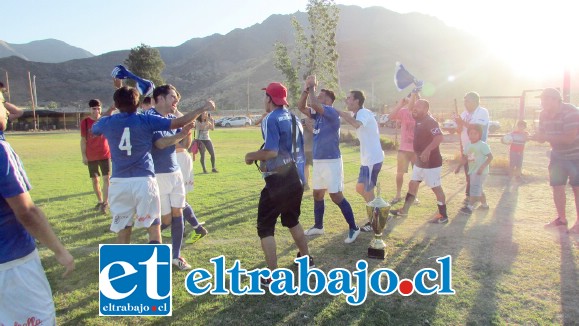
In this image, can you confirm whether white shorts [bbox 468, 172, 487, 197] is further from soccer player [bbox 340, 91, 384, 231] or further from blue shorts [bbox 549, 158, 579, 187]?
soccer player [bbox 340, 91, 384, 231]

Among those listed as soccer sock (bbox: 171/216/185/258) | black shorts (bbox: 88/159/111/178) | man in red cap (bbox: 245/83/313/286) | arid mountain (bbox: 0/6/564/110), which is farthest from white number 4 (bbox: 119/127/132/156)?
arid mountain (bbox: 0/6/564/110)

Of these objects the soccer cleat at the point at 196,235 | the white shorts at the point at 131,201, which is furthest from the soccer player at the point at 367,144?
the white shorts at the point at 131,201

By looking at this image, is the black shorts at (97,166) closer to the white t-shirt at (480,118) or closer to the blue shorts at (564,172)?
the white t-shirt at (480,118)

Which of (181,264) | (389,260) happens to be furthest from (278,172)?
(389,260)

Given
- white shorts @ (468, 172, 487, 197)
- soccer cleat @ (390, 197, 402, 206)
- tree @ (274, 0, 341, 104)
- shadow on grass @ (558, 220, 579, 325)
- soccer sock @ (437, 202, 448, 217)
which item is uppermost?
tree @ (274, 0, 341, 104)

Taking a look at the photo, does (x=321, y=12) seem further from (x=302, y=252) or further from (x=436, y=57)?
(x=436, y=57)

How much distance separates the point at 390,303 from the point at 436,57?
155228mm

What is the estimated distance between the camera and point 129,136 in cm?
398

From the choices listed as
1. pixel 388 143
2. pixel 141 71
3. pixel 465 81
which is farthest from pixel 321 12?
pixel 465 81

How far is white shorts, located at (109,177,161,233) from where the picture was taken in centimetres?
405

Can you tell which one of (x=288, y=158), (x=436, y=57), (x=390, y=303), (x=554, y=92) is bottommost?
(x=390, y=303)

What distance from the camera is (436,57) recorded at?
14438cm

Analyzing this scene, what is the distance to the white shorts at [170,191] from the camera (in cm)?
491

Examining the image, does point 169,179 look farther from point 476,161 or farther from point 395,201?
point 476,161
